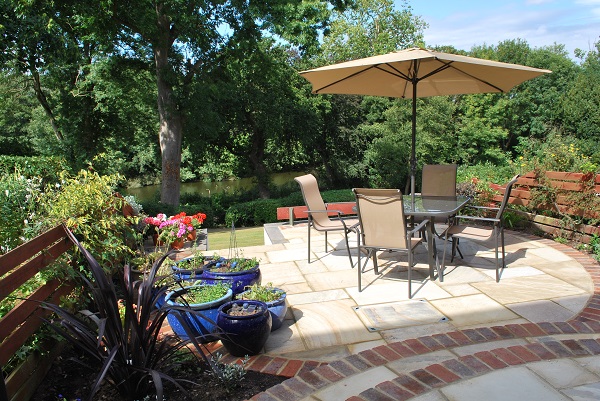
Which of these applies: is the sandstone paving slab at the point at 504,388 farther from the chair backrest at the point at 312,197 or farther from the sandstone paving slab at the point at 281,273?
the chair backrest at the point at 312,197

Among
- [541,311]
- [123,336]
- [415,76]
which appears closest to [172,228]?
[123,336]

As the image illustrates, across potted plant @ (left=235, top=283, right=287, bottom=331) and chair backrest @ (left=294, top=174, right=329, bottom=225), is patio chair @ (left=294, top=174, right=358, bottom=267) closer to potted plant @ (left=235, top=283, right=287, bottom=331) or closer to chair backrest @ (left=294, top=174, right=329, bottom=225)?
chair backrest @ (left=294, top=174, right=329, bottom=225)

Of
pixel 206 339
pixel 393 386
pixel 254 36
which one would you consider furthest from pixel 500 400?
pixel 254 36

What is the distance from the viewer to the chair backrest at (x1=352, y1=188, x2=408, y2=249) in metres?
3.42

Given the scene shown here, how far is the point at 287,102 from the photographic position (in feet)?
48.1

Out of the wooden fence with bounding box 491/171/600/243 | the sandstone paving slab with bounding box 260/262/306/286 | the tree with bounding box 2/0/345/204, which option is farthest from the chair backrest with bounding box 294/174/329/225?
the tree with bounding box 2/0/345/204

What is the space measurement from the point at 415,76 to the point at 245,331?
328 centimetres

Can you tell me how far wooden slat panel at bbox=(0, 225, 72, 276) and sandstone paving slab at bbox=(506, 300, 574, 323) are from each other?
313cm

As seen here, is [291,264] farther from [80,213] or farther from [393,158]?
[393,158]

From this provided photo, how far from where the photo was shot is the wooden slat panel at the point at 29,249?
1.94 meters

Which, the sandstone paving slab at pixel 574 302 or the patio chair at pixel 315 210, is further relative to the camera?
the patio chair at pixel 315 210

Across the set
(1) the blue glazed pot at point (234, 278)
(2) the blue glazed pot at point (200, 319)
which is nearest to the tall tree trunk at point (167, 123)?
(1) the blue glazed pot at point (234, 278)

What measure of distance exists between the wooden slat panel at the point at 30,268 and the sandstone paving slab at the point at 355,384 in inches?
59.9

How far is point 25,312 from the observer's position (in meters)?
2.06
